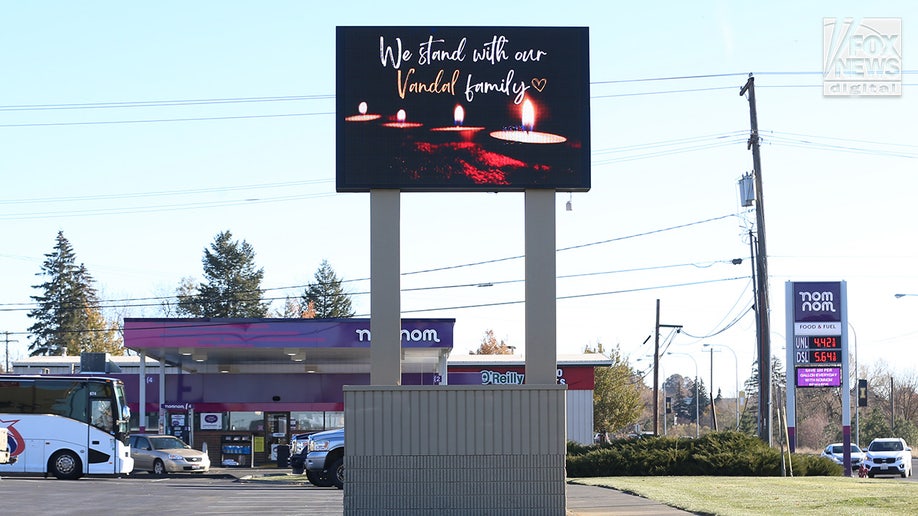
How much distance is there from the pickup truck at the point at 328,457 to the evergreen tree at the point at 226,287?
69.5 meters

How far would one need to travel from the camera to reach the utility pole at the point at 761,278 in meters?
33.7

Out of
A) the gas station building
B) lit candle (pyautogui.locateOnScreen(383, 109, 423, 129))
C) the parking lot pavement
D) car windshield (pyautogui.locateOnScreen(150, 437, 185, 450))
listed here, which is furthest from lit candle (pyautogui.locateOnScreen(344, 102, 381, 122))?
car windshield (pyautogui.locateOnScreen(150, 437, 185, 450))

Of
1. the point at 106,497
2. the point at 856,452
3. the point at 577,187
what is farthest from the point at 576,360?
the point at 577,187

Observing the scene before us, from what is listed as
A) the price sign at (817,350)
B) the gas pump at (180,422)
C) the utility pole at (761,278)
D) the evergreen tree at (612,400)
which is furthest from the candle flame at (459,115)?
the evergreen tree at (612,400)

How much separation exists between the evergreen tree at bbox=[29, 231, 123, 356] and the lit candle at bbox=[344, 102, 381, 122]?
3063 inches

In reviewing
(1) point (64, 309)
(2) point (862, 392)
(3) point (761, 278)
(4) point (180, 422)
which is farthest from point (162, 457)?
(1) point (64, 309)

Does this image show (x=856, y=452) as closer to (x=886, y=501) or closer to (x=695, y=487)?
(x=695, y=487)

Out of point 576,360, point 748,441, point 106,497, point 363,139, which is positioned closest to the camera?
point 363,139

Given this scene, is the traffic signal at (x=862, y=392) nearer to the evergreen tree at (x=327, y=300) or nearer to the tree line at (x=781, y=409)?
the tree line at (x=781, y=409)

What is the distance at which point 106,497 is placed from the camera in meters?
23.5

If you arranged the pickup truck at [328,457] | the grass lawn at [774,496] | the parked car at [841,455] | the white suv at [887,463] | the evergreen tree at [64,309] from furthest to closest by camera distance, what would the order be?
the evergreen tree at [64,309]
the parked car at [841,455]
the white suv at [887,463]
the pickup truck at [328,457]
the grass lawn at [774,496]

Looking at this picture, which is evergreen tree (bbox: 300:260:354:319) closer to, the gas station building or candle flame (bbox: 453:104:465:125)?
the gas station building

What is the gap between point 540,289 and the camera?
17.2 metres

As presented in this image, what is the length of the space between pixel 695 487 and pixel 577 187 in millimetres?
10097
